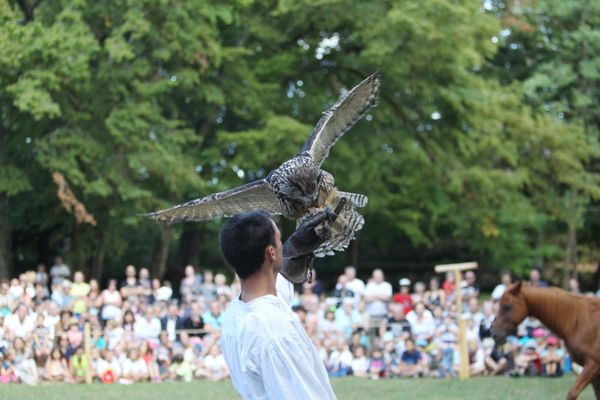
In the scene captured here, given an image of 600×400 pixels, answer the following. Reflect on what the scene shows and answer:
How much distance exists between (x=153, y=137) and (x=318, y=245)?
16923 millimetres

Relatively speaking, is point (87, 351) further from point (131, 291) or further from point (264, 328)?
point (264, 328)

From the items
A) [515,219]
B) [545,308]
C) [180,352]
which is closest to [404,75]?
[515,219]

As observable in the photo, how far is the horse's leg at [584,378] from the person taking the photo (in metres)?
9.66

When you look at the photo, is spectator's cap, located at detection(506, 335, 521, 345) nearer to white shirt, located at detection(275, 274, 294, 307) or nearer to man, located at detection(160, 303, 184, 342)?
man, located at detection(160, 303, 184, 342)

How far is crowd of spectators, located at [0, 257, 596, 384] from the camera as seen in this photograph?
1381cm

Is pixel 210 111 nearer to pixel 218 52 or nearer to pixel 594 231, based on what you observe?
pixel 218 52

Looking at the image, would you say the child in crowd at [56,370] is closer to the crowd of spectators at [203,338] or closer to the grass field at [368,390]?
the crowd of spectators at [203,338]

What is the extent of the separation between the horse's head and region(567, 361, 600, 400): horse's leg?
4.35 ft

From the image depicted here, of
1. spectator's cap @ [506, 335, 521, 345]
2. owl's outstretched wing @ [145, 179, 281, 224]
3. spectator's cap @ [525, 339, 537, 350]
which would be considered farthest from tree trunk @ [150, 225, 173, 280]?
owl's outstretched wing @ [145, 179, 281, 224]

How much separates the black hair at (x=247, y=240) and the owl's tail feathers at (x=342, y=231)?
475mm

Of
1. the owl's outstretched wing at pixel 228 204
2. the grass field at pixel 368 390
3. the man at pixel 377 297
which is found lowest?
the grass field at pixel 368 390

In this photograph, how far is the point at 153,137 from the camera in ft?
64.7

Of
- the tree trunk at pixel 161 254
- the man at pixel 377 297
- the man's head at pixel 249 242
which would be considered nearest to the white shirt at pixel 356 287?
the man at pixel 377 297

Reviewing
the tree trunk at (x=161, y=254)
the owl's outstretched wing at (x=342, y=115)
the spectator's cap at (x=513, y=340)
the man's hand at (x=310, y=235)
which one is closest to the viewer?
the man's hand at (x=310, y=235)
